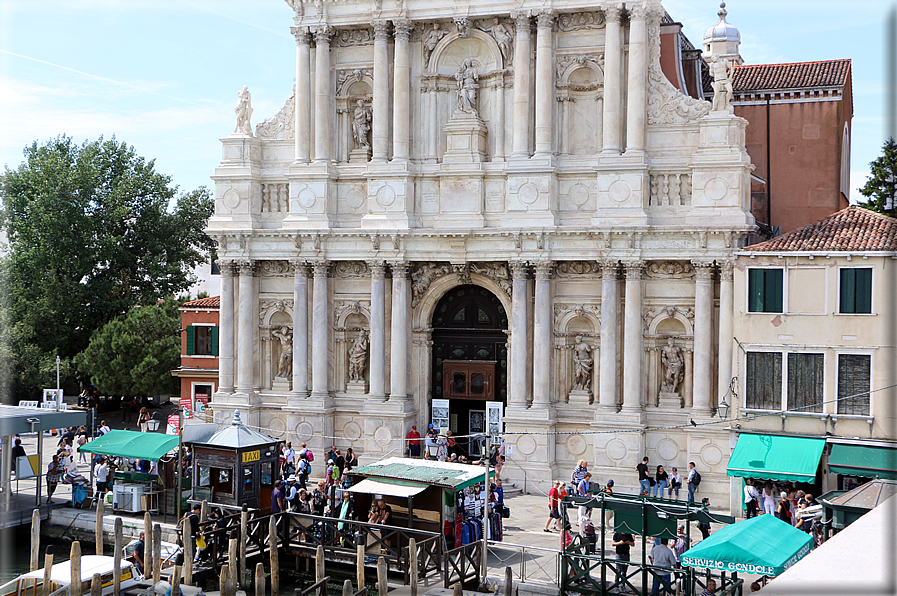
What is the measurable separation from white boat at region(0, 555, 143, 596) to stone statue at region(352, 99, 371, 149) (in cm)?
1605

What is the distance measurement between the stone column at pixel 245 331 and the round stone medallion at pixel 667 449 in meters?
13.7

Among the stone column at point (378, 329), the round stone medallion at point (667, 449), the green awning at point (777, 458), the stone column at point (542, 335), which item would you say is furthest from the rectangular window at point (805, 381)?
the stone column at point (378, 329)

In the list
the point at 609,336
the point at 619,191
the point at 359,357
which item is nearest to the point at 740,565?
the point at 609,336

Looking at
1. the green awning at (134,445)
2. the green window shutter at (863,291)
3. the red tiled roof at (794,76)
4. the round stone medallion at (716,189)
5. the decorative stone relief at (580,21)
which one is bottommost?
the green awning at (134,445)

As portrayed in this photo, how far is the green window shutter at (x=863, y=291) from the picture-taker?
2289cm

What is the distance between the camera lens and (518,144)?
28.7m

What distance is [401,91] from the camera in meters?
29.9

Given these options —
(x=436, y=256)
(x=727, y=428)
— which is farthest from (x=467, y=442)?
(x=727, y=428)

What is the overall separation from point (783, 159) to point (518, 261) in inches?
433

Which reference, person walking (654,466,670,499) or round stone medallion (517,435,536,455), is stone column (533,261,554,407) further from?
person walking (654,466,670,499)

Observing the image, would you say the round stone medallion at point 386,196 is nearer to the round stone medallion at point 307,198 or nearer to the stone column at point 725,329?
the round stone medallion at point 307,198

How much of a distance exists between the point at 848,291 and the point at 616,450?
8101mm

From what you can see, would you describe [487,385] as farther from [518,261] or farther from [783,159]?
[783,159]

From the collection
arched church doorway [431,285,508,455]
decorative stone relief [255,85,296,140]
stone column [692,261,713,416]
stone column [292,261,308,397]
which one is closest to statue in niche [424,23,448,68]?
decorative stone relief [255,85,296,140]
